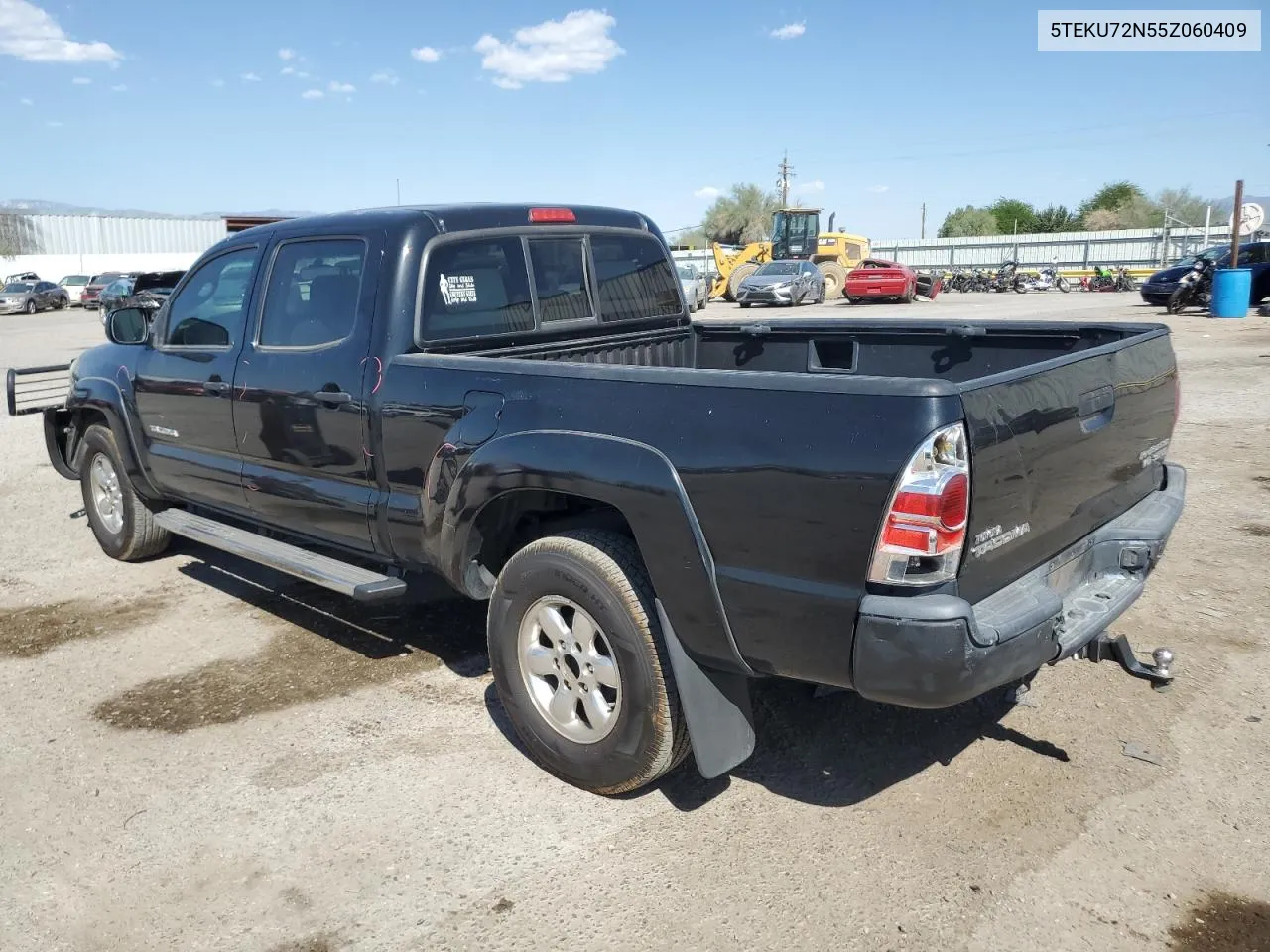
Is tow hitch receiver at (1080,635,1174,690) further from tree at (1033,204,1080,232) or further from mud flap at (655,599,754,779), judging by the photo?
tree at (1033,204,1080,232)

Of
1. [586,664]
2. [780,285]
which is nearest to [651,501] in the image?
[586,664]

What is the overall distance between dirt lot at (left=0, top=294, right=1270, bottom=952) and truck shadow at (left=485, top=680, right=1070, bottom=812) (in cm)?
1

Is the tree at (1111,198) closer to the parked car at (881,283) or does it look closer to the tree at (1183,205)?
the tree at (1183,205)

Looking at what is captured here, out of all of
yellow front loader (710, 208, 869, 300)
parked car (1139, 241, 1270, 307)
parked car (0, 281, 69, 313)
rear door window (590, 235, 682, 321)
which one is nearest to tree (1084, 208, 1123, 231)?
yellow front loader (710, 208, 869, 300)

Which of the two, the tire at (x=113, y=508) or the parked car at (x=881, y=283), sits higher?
the parked car at (x=881, y=283)

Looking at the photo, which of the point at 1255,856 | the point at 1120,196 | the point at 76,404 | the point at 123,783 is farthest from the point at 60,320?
the point at 1120,196

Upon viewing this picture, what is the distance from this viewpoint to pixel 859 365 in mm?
4703

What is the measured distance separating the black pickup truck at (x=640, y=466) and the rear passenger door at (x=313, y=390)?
17 millimetres

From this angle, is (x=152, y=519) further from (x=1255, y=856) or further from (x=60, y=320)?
(x=60, y=320)

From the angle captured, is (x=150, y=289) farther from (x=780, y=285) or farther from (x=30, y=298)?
(x=30, y=298)

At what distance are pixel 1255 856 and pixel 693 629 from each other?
1.79 m

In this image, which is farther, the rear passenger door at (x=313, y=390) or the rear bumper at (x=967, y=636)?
the rear passenger door at (x=313, y=390)

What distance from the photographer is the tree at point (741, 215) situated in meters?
85.6

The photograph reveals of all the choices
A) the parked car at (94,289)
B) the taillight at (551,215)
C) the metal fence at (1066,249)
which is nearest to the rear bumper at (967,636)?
the taillight at (551,215)
